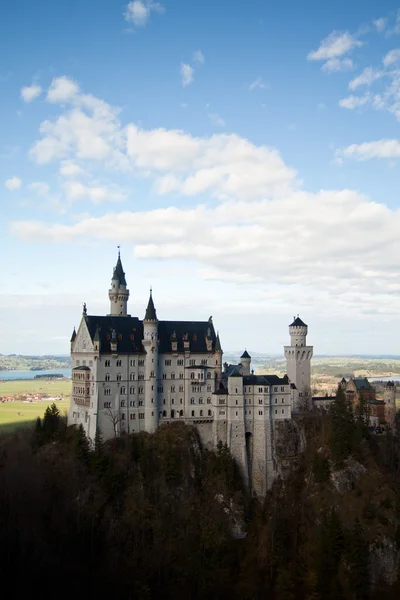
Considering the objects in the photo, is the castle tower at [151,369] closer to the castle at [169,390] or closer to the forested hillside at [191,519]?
the castle at [169,390]

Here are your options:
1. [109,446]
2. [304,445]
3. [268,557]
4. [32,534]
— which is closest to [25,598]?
[32,534]

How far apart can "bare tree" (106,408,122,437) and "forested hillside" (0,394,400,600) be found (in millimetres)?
2577

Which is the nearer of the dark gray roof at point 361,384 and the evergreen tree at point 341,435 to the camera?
the evergreen tree at point 341,435

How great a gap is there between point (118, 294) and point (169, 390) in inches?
747

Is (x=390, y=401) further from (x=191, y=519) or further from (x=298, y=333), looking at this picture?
(x=191, y=519)

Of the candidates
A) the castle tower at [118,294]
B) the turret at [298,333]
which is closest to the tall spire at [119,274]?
the castle tower at [118,294]

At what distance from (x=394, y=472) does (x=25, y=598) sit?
54311 millimetres

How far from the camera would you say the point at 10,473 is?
8200 cm

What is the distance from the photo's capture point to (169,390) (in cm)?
9294

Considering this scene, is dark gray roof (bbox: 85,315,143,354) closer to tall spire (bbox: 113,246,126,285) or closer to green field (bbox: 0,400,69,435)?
tall spire (bbox: 113,246,126,285)

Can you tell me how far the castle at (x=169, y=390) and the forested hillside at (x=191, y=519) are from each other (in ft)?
10.4

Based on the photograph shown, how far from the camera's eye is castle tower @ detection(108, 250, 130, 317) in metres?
99.2

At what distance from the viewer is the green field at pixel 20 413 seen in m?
125

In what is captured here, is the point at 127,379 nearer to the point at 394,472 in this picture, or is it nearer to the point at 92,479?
the point at 92,479
